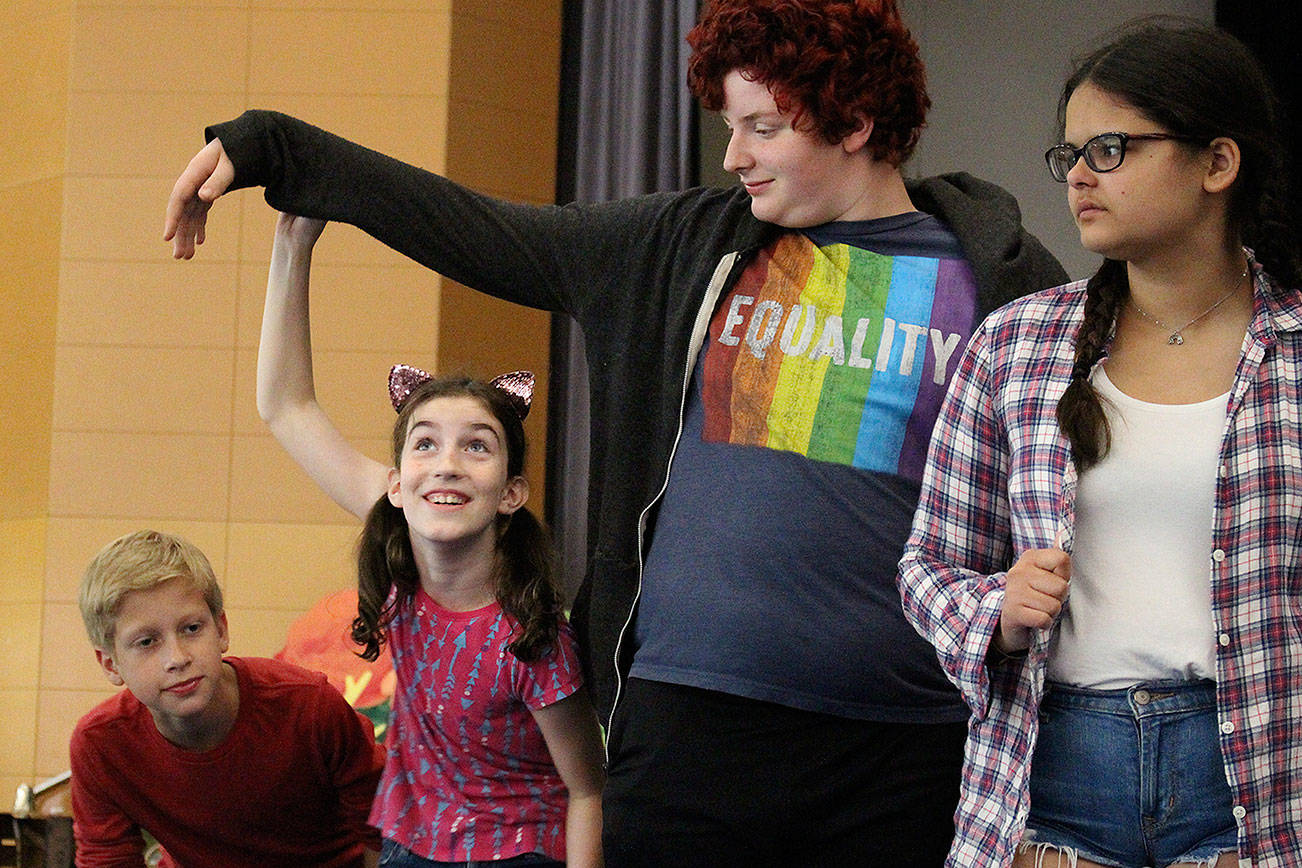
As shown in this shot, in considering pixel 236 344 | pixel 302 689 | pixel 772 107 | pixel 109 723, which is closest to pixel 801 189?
pixel 772 107

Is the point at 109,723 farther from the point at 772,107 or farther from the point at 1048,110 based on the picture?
the point at 1048,110

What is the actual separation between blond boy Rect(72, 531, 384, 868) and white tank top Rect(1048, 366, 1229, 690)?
53.5 inches

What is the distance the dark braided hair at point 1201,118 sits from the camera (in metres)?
1.33

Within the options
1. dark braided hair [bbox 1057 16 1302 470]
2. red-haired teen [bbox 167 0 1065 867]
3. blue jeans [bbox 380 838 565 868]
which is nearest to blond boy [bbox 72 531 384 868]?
blue jeans [bbox 380 838 565 868]

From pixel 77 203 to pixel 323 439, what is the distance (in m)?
3.08

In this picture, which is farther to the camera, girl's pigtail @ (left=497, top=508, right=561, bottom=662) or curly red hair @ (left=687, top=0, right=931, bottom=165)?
girl's pigtail @ (left=497, top=508, right=561, bottom=662)

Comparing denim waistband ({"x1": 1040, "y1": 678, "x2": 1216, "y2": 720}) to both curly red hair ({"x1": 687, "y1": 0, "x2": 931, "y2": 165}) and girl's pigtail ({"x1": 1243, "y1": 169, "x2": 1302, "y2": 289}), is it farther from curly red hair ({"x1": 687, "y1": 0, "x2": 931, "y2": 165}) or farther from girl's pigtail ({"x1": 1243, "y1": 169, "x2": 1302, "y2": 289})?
curly red hair ({"x1": 687, "y1": 0, "x2": 931, "y2": 165})

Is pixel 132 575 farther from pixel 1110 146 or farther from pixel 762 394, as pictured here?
pixel 1110 146

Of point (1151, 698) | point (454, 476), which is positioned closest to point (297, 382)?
point (454, 476)

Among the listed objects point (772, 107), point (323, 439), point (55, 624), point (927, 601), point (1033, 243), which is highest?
point (772, 107)

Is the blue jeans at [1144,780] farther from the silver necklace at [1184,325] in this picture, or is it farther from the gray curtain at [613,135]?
the gray curtain at [613,135]

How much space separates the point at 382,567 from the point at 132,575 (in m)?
0.44

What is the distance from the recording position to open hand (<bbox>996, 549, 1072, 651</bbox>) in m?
1.25

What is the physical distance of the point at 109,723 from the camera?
2.33 metres
